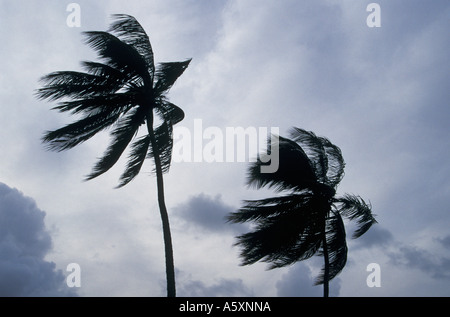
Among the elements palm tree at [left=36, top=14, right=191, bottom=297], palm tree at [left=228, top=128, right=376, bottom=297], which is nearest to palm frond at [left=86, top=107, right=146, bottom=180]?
palm tree at [left=36, top=14, right=191, bottom=297]

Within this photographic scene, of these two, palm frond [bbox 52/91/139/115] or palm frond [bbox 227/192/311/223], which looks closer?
palm frond [bbox 52/91/139/115]

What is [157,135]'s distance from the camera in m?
14.6

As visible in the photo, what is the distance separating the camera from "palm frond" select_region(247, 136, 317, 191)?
50.2 feet

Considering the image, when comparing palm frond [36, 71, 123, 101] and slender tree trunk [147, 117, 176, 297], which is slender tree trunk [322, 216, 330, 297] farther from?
palm frond [36, 71, 123, 101]

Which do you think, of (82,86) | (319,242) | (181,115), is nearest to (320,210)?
(319,242)

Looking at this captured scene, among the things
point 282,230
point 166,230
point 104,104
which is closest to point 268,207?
point 282,230

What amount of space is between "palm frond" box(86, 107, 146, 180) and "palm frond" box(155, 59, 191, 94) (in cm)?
111

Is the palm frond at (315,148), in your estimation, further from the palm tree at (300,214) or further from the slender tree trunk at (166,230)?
the slender tree trunk at (166,230)

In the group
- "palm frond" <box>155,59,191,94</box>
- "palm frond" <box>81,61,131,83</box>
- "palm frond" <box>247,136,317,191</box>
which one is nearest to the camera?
"palm frond" <box>81,61,131,83</box>

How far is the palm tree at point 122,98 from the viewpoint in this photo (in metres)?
12.5

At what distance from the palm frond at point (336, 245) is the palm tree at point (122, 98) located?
6674 millimetres

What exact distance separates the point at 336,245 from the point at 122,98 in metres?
9.66

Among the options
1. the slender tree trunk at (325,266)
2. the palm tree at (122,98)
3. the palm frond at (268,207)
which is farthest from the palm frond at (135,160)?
the slender tree trunk at (325,266)

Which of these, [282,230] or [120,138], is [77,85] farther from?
[282,230]
